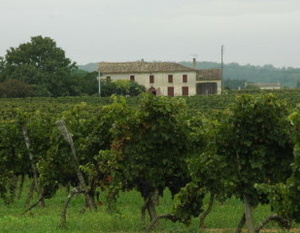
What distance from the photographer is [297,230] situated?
18312mm

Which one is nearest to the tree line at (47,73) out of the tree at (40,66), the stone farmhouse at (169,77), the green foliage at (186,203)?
the tree at (40,66)

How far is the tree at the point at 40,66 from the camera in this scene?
10125cm

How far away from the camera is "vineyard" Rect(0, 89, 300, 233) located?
16203 millimetres

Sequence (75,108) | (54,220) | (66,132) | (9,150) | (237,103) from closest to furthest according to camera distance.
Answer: (237,103) < (54,220) < (66,132) < (75,108) < (9,150)

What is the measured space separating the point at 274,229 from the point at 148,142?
3627 millimetres

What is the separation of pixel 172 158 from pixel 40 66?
89113mm

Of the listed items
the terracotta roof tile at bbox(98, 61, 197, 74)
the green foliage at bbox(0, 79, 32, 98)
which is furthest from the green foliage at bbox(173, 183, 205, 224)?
the terracotta roof tile at bbox(98, 61, 197, 74)

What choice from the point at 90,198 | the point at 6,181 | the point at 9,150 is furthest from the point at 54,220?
the point at 9,150

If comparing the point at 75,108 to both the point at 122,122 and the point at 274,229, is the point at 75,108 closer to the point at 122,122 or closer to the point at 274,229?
the point at 122,122

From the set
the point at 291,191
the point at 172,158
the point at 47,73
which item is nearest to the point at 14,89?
the point at 47,73

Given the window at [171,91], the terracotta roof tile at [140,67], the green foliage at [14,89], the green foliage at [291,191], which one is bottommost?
the window at [171,91]

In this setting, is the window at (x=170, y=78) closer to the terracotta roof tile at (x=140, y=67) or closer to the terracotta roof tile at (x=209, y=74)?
the terracotta roof tile at (x=140, y=67)

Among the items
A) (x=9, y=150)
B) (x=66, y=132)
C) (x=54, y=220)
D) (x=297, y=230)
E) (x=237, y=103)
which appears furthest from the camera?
(x=9, y=150)

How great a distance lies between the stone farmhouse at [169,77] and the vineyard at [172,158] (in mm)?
95656
